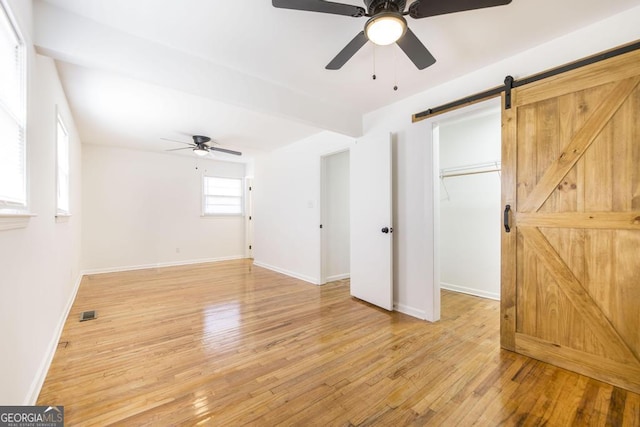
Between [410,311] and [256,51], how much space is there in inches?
124

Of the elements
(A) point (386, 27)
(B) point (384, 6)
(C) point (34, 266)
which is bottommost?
(C) point (34, 266)

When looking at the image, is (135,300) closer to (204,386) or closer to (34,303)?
(34,303)

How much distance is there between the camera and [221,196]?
6910 millimetres

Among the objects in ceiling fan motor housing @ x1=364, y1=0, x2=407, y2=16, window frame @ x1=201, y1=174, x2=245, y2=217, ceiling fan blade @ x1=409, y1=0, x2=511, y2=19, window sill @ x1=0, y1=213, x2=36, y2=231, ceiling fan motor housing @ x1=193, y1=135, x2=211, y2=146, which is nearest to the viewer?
window sill @ x1=0, y1=213, x2=36, y2=231

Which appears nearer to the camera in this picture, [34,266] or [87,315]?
[34,266]

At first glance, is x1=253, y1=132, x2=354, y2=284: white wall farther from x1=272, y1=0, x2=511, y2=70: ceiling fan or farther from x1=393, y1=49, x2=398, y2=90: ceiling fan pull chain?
x1=272, y1=0, x2=511, y2=70: ceiling fan

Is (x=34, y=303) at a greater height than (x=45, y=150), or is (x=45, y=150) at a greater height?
(x=45, y=150)

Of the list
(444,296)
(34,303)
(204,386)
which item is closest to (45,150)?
(34,303)

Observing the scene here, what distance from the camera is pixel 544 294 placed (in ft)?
7.03

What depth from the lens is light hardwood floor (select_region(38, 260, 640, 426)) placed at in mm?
1588

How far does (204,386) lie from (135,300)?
2527mm

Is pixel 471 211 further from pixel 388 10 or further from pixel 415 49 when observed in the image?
pixel 388 10

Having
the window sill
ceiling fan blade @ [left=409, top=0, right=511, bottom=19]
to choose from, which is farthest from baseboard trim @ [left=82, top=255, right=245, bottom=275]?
ceiling fan blade @ [left=409, top=0, right=511, bottom=19]

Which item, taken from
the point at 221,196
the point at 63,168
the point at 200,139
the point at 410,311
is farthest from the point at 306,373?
the point at 221,196
